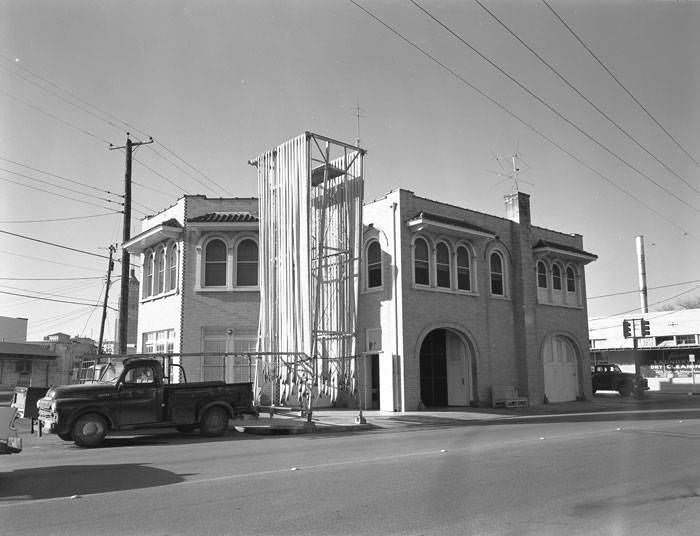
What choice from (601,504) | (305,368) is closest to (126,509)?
(601,504)

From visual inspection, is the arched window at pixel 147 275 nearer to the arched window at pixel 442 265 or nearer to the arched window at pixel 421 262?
the arched window at pixel 421 262

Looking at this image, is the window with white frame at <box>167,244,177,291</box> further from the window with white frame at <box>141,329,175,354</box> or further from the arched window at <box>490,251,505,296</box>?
the arched window at <box>490,251,505,296</box>

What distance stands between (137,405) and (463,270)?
1493 centimetres

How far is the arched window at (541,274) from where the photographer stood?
29.8m

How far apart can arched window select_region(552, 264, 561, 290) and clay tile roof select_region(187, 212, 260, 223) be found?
47.7ft

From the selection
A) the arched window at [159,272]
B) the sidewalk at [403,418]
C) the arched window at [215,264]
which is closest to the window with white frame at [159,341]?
the arched window at [159,272]

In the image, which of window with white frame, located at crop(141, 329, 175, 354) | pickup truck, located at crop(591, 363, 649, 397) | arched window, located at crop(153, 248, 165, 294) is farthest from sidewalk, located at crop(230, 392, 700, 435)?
pickup truck, located at crop(591, 363, 649, 397)

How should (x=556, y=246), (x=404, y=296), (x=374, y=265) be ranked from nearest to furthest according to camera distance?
(x=404, y=296) → (x=374, y=265) → (x=556, y=246)

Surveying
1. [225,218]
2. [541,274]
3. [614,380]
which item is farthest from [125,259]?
[614,380]

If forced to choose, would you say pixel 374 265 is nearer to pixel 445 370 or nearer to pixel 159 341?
pixel 445 370

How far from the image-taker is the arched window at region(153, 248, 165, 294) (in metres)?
26.5

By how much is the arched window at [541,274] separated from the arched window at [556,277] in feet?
2.38

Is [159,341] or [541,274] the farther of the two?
[541,274]

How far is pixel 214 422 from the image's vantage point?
1631 cm
